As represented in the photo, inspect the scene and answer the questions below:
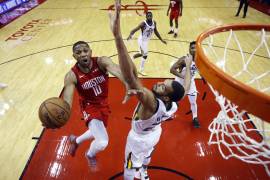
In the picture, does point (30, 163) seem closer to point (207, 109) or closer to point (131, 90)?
point (131, 90)

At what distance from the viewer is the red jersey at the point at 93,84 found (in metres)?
3.46

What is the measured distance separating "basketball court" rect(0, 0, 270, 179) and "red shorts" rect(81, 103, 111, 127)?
897 mm

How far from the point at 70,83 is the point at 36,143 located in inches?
69.3

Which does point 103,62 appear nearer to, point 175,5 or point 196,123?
point 196,123

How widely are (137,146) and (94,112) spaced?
86 centimetres

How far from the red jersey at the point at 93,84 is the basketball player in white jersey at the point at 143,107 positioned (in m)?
0.83

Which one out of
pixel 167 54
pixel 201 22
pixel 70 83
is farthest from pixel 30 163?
pixel 201 22

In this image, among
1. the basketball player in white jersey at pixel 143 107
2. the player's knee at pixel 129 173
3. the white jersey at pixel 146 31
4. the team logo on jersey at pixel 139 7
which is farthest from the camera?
the team logo on jersey at pixel 139 7

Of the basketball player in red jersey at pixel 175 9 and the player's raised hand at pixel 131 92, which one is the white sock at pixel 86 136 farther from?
the basketball player in red jersey at pixel 175 9

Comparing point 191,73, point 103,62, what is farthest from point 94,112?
point 191,73

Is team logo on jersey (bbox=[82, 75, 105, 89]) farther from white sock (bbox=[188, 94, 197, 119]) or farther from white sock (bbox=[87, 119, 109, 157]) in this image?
white sock (bbox=[188, 94, 197, 119])

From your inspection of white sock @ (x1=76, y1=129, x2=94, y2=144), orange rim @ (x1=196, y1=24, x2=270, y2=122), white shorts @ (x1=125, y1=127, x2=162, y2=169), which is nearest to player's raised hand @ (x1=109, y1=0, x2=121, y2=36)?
orange rim @ (x1=196, y1=24, x2=270, y2=122)

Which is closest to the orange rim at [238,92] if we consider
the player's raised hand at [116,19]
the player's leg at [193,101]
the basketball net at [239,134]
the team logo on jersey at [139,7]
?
the basketball net at [239,134]

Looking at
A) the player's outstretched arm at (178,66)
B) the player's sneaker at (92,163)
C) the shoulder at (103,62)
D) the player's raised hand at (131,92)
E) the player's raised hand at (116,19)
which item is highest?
the player's raised hand at (116,19)
